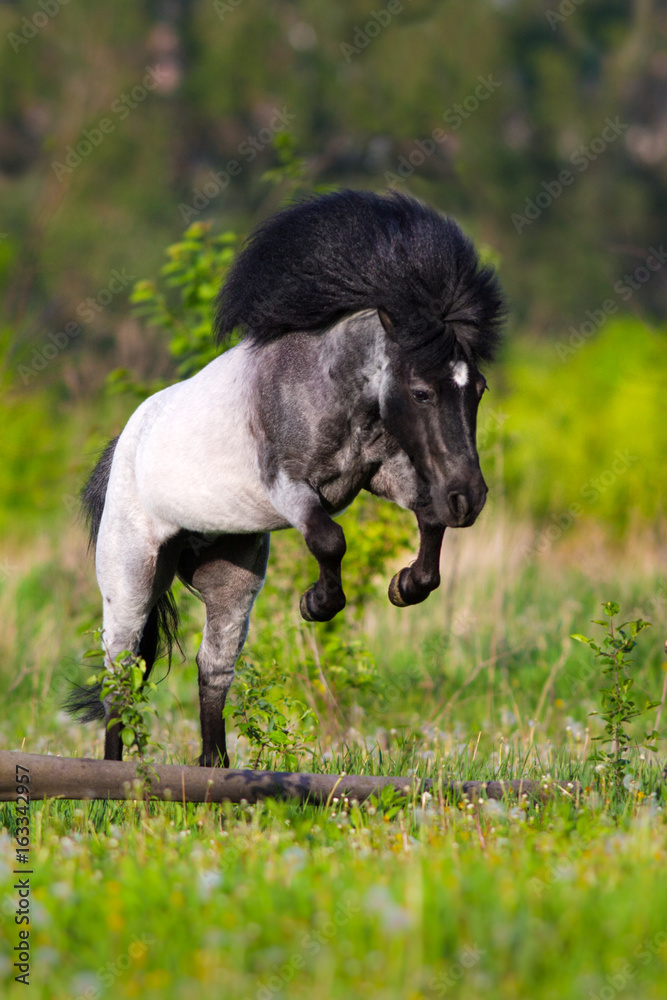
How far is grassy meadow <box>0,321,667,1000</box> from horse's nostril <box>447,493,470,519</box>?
105 cm

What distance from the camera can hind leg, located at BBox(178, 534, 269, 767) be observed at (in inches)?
212

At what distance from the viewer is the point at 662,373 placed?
1333cm

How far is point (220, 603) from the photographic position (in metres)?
5.44

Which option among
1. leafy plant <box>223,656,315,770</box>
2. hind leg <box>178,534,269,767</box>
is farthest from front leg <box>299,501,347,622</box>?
hind leg <box>178,534,269,767</box>

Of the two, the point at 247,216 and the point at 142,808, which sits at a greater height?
the point at 247,216

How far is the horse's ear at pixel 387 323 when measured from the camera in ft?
14.5

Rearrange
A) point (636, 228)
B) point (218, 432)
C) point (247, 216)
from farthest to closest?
point (636, 228), point (247, 216), point (218, 432)

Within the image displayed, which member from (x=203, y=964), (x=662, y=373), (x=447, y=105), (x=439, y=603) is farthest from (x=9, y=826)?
(x=447, y=105)

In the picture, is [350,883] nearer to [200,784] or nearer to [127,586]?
[200,784]

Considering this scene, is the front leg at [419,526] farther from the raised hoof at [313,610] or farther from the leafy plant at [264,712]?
the leafy plant at [264,712]

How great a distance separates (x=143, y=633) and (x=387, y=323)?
86.4 inches

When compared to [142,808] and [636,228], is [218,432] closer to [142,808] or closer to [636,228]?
[142,808]

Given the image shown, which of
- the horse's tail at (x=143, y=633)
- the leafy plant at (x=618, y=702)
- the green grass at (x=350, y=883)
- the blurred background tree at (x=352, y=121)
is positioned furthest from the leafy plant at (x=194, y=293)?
the blurred background tree at (x=352, y=121)

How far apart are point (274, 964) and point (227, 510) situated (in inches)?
96.1
